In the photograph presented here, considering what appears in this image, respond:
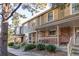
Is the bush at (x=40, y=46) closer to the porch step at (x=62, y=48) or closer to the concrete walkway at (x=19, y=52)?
the concrete walkway at (x=19, y=52)

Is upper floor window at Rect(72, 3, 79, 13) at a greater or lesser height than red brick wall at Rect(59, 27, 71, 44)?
greater

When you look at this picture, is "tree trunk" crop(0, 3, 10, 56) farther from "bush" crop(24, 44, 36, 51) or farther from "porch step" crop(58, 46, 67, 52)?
"porch step" crop(58, 46, 67, 52)

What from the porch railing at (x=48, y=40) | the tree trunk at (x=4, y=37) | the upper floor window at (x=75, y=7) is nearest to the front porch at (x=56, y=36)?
the porch railing at (x=48, y=40)

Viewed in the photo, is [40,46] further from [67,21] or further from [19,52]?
[67,21]

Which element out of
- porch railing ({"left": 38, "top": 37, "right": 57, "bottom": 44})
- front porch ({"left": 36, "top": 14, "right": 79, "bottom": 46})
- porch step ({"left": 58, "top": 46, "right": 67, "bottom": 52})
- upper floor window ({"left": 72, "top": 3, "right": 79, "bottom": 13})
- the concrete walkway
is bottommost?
the concrete walkway

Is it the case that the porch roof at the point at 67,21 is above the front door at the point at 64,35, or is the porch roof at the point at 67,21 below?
above

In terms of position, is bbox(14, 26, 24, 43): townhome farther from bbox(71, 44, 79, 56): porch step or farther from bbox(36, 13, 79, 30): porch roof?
bbox(71, 44, 79, 56): porch step

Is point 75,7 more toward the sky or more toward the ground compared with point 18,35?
more toward the sky

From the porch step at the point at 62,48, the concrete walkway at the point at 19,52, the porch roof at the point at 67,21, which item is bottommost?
the concrete walkway at the point at 19,52

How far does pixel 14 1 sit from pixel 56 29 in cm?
66

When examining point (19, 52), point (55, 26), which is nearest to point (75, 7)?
point (55, 26)

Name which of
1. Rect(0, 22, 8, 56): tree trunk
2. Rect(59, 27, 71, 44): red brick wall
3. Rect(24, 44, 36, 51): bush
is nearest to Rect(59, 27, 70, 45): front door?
Rect(59, 27, 71, 44): red brick wall

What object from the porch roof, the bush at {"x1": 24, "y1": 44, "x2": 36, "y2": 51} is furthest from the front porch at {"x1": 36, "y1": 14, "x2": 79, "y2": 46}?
the bush at {"x1": 24, "y1": 44, "x2": 36, "y2": 51}

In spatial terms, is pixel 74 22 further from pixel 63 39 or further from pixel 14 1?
pixel 14 1
